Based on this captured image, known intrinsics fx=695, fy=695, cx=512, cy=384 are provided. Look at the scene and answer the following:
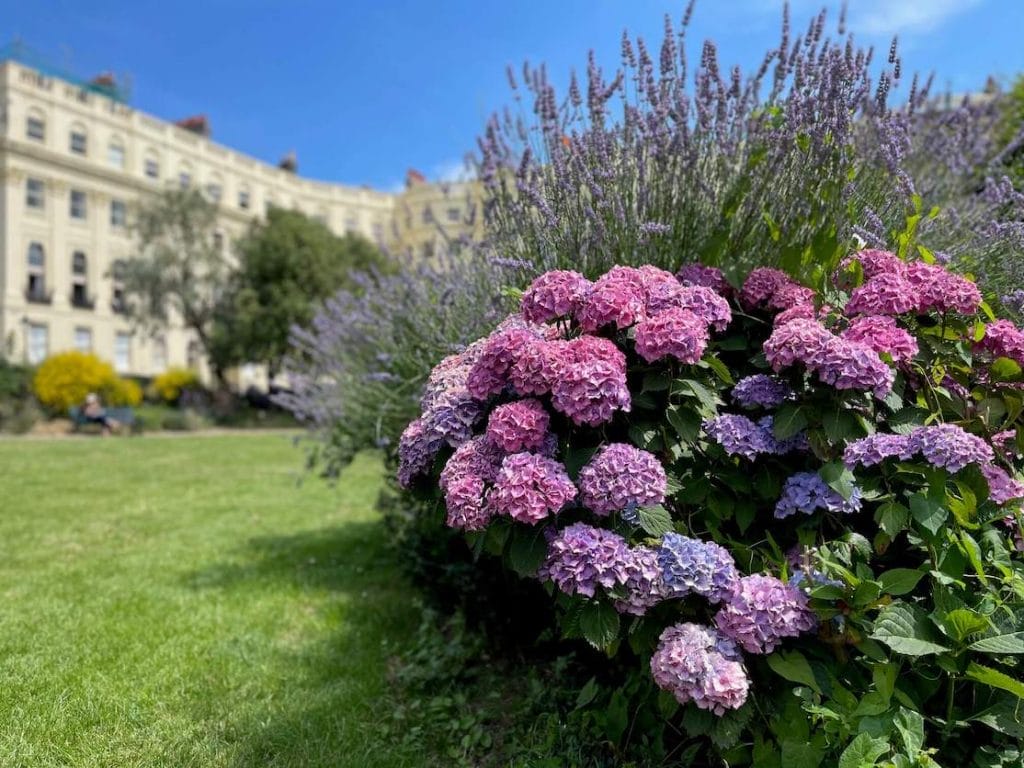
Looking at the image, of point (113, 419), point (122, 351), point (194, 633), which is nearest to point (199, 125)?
point (122, 351)

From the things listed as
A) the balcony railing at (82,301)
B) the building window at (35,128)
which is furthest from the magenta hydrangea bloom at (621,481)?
the building window at (35,128)

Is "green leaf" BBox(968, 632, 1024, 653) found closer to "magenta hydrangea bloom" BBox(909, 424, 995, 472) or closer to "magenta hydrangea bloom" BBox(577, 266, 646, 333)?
"magenta hydrangea bloom" BBox(909, 424, 995, 472)

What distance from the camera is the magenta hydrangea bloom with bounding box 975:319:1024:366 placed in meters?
2.19

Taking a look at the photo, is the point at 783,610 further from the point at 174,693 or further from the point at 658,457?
the point at 174,693

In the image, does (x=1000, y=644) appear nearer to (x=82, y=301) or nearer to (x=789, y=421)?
(x=789, y=421)

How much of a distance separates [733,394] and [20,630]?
3.84 metres

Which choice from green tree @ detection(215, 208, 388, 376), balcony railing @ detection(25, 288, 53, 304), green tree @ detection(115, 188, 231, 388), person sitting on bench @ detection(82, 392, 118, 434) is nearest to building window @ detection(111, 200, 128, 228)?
balcony railing @ detection(25, 288, 53, 304)

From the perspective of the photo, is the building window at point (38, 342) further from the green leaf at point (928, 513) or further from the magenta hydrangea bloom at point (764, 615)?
the green leaf at point (928, 513)

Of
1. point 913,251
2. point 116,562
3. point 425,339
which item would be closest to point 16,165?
point 116,562

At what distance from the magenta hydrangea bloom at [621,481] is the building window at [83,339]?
133 feet

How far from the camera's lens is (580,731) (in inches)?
102

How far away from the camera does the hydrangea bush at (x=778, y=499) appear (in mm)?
1850

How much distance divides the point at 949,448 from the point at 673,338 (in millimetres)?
790

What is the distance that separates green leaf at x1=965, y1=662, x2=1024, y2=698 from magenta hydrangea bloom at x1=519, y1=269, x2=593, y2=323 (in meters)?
1.45
